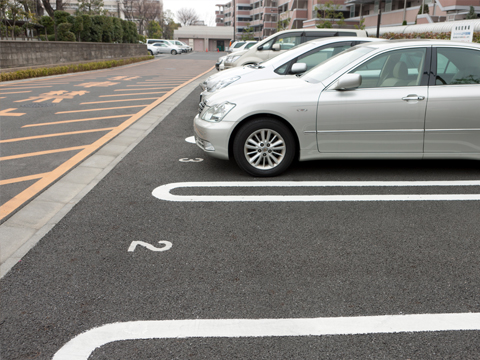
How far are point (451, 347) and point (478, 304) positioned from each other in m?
0.53

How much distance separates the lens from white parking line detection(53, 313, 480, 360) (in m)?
2.44

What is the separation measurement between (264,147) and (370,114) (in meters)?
1.27

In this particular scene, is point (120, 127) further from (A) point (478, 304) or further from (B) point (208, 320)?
(A) point (478, 304)

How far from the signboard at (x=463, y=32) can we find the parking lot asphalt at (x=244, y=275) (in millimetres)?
8125

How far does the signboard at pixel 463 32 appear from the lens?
1121 cm

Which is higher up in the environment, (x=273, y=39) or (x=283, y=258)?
(x=273, y=39)

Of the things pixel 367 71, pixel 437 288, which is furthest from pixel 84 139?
pixel 437 288

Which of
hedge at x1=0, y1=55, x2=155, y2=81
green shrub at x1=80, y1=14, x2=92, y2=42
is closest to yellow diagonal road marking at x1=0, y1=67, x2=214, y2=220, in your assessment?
hedge at x1=0, y1=55, x2=155, y2=81

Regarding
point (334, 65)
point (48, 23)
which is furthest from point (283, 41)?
point (48, 23)

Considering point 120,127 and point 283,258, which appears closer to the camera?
point 283,258

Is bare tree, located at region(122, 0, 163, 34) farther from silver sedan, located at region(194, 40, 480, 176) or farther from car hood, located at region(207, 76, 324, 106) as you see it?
silver sedan, located at region(194, 40, 480, 176)

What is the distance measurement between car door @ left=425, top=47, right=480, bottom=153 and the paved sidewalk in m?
3.96

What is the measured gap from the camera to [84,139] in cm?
714

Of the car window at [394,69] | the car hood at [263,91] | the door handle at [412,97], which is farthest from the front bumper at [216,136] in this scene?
the door handle at [412,97]
